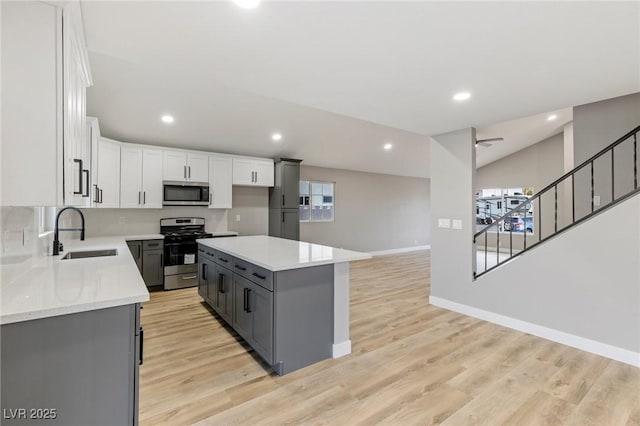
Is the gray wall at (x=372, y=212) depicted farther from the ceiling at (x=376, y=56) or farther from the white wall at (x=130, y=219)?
the ceiling at (x=376, y=56)

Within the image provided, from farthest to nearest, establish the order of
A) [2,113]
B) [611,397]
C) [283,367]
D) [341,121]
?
[341,121] < [283,367] < [611,397] < [2,113]

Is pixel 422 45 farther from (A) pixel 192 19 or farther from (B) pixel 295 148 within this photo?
(B) pixel 295 148

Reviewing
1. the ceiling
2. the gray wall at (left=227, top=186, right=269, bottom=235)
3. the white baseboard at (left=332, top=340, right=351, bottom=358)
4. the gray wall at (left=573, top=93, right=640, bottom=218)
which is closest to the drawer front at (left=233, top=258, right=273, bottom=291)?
the white baseboard at (left=332, top=340, right=351, bottom=358)

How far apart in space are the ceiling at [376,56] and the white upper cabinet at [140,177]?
2.52ft

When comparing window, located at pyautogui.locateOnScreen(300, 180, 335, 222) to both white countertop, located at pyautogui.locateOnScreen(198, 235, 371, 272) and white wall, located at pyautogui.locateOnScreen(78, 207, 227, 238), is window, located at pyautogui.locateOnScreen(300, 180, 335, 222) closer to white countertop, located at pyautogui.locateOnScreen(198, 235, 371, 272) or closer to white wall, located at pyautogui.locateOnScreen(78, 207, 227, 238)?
white wall, located at pyautogui.locateOnScreen(78, 207, 227, 238)

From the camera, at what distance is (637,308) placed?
2.63m

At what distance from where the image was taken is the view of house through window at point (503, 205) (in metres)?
8.38

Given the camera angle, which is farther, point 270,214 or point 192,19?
point 270,214

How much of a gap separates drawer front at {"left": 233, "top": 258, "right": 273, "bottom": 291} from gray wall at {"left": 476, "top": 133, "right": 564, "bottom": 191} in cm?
812

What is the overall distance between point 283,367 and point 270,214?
4.35 meters

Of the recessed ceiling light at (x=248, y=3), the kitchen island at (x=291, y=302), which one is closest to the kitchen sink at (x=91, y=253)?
the kitchen island at (x=291, y=302)

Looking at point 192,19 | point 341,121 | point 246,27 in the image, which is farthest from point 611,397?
point 341,121

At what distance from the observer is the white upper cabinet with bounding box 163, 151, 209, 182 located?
5.01 m

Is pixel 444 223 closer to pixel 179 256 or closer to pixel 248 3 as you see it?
pixel 248 3
